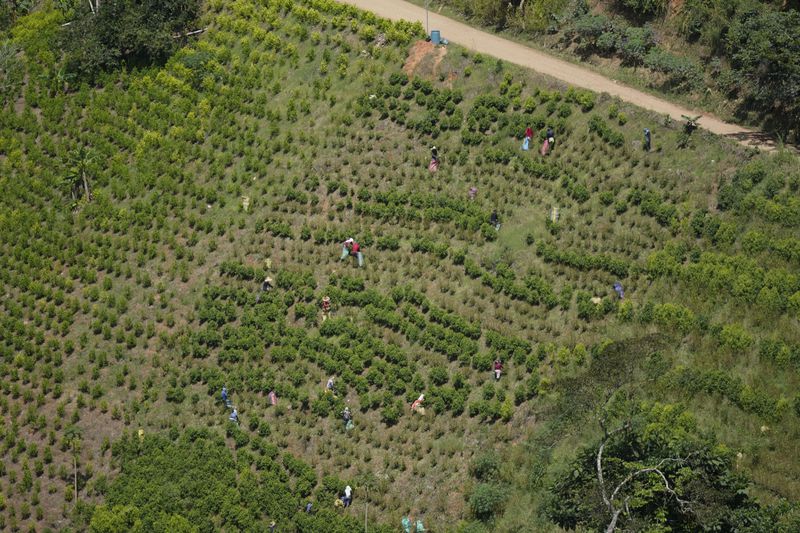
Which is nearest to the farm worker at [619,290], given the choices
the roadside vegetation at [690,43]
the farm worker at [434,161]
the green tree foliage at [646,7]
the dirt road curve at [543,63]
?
the dirt road curve at [543,63]

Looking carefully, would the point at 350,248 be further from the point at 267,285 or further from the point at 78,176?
the point at 78,176

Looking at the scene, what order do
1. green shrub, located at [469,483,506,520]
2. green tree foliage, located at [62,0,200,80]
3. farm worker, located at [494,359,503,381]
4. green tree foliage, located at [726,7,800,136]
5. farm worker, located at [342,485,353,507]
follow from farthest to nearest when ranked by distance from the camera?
green tree foliage, located at [62,0,200,80]
green tree foliage, located at [726,7,800,136]
farm worker, located at [494,359,503,381]
farm worker, located at [342,485,353,507]
green shrub, located at [469,483,506,520]

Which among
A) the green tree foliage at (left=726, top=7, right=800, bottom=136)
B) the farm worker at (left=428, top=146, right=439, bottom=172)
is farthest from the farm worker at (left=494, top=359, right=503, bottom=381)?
the green tree foliage at (left=726, top=7, right=800, bottom=136)

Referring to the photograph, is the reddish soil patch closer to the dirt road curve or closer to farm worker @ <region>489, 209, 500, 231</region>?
the dirt road curve

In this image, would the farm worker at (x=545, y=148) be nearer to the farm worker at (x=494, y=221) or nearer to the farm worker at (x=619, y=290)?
the farm worker at (x=494, y=221)

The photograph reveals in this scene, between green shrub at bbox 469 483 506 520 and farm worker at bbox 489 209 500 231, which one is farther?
farm worker at bbox 489 209 500 231
